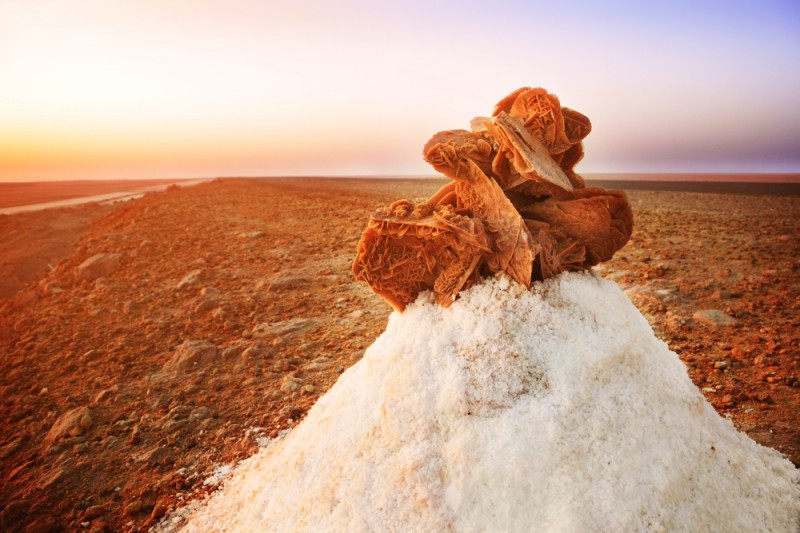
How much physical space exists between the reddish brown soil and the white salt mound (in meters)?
1.17

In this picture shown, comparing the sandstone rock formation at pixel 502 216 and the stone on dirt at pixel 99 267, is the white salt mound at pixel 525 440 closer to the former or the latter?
the sandstone rock formation at pixel 502 216

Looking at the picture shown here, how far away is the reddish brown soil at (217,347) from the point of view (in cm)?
379

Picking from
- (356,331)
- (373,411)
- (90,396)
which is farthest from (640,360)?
(90,396)

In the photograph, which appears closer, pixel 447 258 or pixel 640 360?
pixel 640 360

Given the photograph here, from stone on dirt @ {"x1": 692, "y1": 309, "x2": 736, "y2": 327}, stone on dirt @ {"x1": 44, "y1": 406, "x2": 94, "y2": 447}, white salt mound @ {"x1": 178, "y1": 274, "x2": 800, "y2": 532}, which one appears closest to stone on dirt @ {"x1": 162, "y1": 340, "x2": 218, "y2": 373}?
stone on dirt @ {"x1": 44, "y1": 406, "x2": 94, "y2": 447}

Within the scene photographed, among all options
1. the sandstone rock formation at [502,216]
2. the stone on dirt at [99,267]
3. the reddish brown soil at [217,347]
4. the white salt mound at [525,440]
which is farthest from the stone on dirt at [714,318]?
the stone on dirt at [99,267]

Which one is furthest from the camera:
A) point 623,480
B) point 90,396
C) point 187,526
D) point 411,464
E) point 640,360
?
point 90,396

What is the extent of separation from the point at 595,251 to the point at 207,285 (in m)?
7.60

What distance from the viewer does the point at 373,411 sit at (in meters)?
2.73

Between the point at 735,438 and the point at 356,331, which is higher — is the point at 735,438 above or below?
above

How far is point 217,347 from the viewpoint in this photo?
19.5 ft

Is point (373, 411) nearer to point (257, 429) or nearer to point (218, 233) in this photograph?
point (257, 429)

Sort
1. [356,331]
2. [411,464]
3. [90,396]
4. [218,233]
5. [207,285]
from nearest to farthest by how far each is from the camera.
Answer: [411,464], [90,396], [356,331], [207,285], [218,233]

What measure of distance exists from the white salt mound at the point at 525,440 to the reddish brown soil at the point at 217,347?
1173mm
